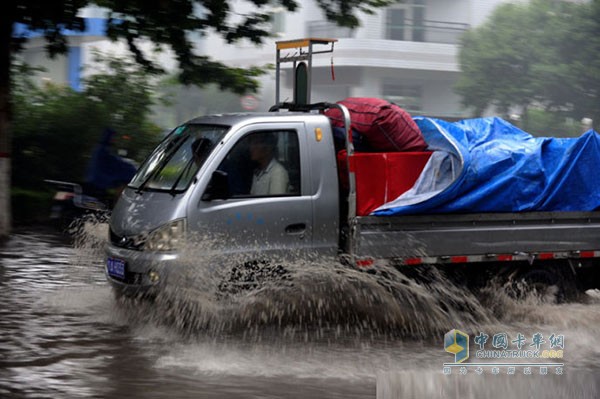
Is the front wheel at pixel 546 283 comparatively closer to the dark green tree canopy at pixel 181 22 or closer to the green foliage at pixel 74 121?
the dark green tree canopy at pixel 181 22

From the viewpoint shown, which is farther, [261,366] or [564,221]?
[564,221]

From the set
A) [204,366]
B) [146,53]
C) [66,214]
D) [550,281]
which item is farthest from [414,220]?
[146,53]

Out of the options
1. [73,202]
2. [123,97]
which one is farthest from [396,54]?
[73,202]

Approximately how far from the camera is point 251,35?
1284 centimetres

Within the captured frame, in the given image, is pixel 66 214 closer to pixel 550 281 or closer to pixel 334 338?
pixel 334 338

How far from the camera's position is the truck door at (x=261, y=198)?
7000 mm

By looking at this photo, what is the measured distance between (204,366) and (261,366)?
0.42 m

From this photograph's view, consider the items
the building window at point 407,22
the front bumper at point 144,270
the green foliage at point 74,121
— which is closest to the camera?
the front bumper at point 144,270

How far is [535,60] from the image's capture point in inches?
1328

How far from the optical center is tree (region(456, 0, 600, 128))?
106 feet

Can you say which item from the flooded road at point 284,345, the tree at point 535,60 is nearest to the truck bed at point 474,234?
the flooded road at point 284,345

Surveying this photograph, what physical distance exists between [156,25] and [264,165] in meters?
5.33

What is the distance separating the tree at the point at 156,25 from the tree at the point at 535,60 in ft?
72.8

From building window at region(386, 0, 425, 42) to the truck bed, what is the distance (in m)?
29.2
